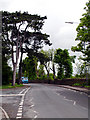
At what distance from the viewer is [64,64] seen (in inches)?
2359

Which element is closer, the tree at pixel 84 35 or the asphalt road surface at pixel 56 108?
the asphalt road surface at pixel 56 108

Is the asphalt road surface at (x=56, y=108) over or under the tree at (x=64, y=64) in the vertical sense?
under

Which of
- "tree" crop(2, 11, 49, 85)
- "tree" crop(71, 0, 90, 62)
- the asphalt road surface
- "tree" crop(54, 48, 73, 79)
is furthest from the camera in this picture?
"tree" crop(54, 48, 73, 79)

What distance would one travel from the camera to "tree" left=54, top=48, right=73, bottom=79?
5859 centimetres

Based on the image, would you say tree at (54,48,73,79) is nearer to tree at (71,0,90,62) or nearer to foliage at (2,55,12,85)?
foliage at (2,55,12,85)

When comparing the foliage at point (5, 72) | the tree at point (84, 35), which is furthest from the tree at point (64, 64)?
the tree at point (84, 35)

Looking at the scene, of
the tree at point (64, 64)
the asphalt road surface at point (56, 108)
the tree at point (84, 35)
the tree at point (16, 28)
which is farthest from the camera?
the tree at point (64, 64)

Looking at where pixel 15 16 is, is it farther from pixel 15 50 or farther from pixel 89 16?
pixel 89 16

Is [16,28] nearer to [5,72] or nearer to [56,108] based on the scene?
[5,72]

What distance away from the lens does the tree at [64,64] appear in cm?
5859

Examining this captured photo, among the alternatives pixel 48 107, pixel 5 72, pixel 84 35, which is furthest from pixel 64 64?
pixel 48 107

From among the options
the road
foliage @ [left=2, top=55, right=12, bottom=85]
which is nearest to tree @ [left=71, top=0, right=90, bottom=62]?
the road

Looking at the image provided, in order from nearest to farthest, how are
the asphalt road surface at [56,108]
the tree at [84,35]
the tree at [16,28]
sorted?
the asphalt road surface at [56,108] → the tree at [84,35] → the tree at [16,28]

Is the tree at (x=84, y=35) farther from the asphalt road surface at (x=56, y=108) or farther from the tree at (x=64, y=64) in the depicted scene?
the tree at (x=64, y=64)
